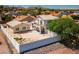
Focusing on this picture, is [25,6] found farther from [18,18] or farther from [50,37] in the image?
[50,37]

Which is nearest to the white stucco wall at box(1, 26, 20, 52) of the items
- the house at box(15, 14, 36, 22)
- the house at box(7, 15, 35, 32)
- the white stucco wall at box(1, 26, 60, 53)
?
the white stucco wall at box(1, 26, 60, 53)

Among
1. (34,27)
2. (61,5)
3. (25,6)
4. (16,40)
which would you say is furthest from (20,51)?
(61,5)

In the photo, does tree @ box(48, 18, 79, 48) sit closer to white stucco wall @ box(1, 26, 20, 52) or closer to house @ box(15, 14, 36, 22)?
house @ box(15, 14, 36, 22)

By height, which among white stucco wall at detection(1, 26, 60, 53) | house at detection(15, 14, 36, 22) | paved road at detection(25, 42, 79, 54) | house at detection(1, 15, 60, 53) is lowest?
paved road at detection(25, 42, 79, 54)

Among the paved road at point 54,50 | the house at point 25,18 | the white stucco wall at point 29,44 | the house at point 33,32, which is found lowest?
the paved road at point 54,50

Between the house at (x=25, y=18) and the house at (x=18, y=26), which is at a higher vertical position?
the house at (x=25, y=18)

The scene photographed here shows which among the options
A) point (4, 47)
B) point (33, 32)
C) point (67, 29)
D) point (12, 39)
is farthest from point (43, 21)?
point (4, 47)

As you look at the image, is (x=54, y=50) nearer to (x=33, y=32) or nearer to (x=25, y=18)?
(x=33, y=32)

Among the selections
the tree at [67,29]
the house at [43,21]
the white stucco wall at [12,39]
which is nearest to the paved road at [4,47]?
the white stucco wall at [12,39]

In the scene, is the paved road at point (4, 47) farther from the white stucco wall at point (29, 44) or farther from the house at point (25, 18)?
the house at point (25, 18)
